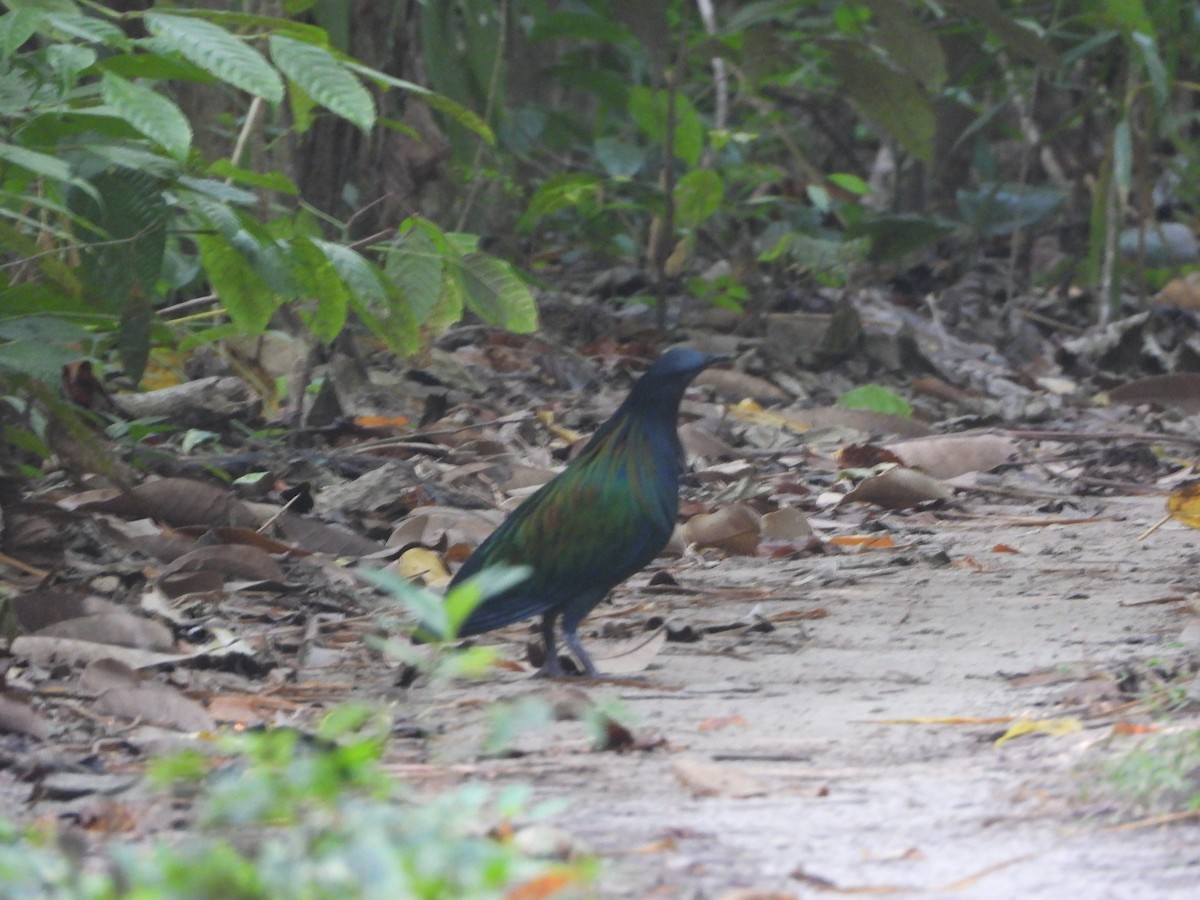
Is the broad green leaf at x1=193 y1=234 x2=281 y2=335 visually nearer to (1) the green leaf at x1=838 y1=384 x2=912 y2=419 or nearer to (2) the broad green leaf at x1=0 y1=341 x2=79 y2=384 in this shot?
(2) the broad green leaf at x1=0 y1=341 x2=79 y2=384

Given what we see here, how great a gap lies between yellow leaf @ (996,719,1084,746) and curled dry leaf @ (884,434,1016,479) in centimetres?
273

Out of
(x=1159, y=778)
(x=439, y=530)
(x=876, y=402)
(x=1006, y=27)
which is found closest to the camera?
(x=1159, y=778)

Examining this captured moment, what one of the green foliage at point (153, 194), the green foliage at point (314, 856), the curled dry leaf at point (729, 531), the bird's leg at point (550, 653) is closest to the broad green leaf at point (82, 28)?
the green foliage at point (153, 194)

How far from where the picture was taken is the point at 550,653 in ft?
11.0

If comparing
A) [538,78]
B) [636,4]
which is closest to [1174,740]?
[636,4]

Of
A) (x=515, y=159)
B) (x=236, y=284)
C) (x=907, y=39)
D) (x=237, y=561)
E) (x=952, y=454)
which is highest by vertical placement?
(x=907, y=39)

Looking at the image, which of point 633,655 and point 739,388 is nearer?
point 633,655

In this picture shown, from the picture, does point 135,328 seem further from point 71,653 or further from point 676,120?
point 676,120

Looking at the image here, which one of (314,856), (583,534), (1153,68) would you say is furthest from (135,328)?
(1153,68)

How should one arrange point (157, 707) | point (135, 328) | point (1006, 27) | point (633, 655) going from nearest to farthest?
1. point (157, 707)
2. point (633, 655)
3. point (135, 328)
4. point (1006, 27)

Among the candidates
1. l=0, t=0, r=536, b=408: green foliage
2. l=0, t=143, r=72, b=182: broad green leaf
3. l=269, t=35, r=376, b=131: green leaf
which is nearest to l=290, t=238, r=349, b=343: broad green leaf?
l=0, t=0, r=536, b=408: green foliage

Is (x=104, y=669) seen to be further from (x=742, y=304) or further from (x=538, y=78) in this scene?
(x=538, y=78)

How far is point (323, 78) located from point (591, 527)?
3.36ft

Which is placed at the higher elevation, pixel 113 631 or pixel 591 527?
pixel 591 527
